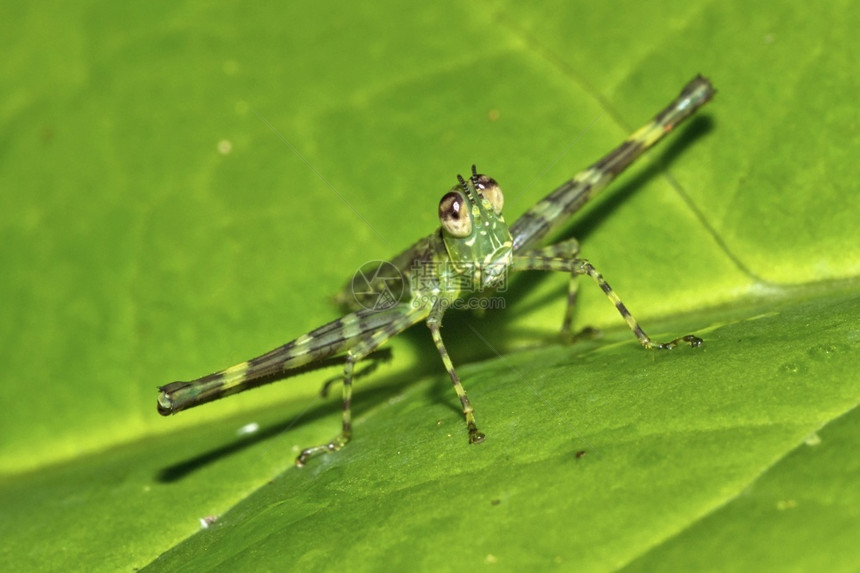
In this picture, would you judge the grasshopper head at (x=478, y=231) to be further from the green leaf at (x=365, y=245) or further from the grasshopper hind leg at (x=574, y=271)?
the green leaf at (x=365, y=245)

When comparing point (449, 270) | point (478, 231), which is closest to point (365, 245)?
point (449, 270)

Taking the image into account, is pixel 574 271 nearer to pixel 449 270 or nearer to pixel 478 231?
pixel 478 231

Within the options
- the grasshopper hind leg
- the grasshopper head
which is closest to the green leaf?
the grasshopper hind leg

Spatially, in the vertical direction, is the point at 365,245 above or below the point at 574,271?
above

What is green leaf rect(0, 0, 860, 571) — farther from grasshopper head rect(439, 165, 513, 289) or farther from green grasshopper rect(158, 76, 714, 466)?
grasshopper head rect(439, 165, 513, 289)

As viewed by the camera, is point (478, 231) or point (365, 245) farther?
point (365, 245)

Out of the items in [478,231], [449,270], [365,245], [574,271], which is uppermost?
[365,245]
